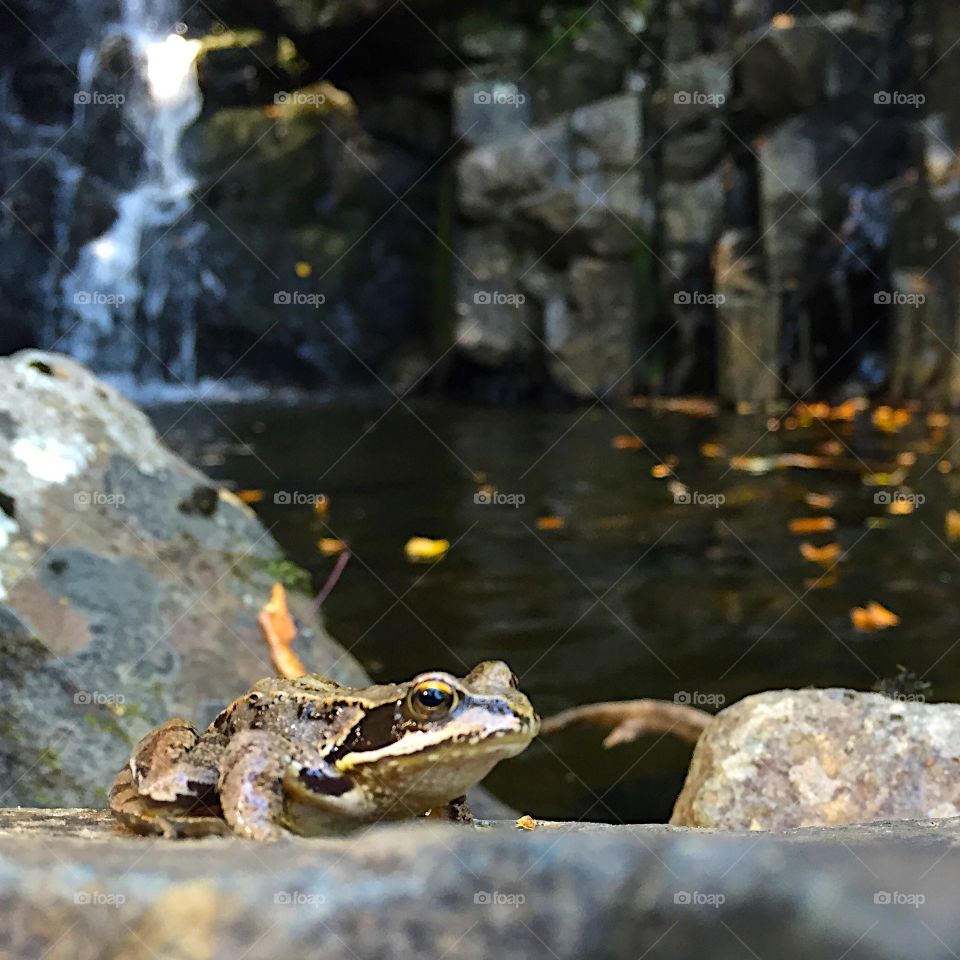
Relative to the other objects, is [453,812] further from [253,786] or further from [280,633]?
[280,633]

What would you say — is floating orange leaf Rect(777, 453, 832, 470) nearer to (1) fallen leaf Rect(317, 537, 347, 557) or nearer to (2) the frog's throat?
(1) fallen leaf Rect(317, 537, 347, 557)

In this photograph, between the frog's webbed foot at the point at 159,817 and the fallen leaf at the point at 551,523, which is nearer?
the frog's webbed foot at the point at 159,817

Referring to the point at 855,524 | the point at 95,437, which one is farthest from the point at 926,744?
the point at 855,524

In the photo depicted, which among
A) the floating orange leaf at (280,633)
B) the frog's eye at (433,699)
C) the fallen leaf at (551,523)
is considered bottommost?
the fallen leaf at (551,523)

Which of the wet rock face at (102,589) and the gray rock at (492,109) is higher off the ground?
the gray rock at (492,109)

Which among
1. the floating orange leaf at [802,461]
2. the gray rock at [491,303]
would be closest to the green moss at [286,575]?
the floating orange leaf at [802,461]

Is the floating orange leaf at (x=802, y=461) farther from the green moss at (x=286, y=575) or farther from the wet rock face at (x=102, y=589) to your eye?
the wet rock face at (x=102, y=589)

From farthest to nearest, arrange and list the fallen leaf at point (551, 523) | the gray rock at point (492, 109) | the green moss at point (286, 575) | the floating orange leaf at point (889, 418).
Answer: the gray rock at point (492, 109), the floating orange leaf at point (889, 418), the fallen leaf at point (551, 523), the green moss at point (286, 575)
